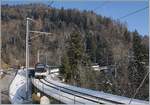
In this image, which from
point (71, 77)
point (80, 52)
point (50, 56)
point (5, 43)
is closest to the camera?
point (71, 77)

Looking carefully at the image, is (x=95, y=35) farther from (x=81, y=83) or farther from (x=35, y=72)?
(x=81, y=83)

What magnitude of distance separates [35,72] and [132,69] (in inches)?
500

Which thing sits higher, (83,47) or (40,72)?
(83,47)

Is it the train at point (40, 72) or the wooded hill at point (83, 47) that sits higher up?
the wooded hill at point (83, 47)

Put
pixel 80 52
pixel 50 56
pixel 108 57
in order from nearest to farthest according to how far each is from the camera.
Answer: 1. pixel 80 52
2. pixel 108 57
3. pixel 50 56

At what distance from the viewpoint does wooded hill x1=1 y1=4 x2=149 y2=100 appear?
2867cm

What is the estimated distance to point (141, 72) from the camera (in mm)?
31844

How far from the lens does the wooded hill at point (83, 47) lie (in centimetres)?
2867

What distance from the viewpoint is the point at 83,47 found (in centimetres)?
4638

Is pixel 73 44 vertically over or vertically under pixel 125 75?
over

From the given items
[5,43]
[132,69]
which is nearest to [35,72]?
[132,69]

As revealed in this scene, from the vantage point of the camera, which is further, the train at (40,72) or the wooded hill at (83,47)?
the train at (40,72)

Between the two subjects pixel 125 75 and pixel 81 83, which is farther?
pixel 81 83

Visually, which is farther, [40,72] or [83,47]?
[83,47]
